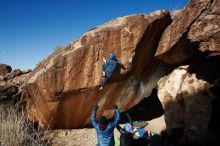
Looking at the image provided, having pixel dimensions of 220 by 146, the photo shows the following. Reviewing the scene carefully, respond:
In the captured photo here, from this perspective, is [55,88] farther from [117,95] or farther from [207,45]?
[207,45]

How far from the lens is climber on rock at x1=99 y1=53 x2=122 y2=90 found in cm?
800

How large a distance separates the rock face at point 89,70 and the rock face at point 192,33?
49cm

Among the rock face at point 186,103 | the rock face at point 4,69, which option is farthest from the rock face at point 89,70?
the rock face at point 4,69

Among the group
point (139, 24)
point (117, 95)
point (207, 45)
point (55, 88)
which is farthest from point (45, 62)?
point (207, 45)

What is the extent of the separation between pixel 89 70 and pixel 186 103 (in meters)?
2.55

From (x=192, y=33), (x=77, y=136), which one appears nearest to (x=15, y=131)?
(x=77, y=136)

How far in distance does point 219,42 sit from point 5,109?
18.2ft

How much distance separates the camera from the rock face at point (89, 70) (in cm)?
811

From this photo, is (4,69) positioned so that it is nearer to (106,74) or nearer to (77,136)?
(77,136)

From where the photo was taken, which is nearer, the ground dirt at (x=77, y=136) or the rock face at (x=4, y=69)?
the ground dirt at (x=77, y=136)

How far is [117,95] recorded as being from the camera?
8.74 meters

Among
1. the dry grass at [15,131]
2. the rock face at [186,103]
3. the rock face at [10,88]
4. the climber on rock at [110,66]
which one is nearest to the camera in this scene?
the dry grass at [15,131]

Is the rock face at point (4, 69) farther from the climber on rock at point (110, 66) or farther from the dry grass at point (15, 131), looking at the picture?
the climber on rock at point (110, 66)

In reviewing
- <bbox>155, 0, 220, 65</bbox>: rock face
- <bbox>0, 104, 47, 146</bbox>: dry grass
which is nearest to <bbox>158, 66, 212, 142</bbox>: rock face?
<bbox>155, 0, 220, 65</bbox>: rock face
